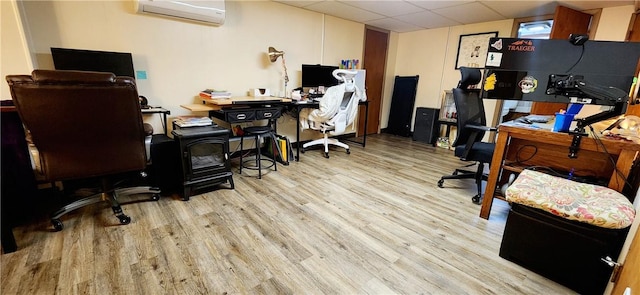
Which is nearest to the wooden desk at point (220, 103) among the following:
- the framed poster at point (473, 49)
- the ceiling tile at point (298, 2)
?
the ceiling tile at point (298, 2)

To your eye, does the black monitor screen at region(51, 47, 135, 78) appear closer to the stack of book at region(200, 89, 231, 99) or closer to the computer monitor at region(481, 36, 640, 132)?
the stack of book at region(200, 89, 231, 99)

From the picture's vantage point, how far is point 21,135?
1.81m

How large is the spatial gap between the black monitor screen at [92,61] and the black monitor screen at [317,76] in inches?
85.9

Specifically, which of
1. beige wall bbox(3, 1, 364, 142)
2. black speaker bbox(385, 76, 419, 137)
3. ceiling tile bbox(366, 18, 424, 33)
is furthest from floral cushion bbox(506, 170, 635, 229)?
black speaker bbox(385, 76, 419, 137)

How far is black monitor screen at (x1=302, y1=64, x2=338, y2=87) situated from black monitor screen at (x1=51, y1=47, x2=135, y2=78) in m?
2.18

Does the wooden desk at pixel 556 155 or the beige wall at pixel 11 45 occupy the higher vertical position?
the beige wall at pixel 11 45

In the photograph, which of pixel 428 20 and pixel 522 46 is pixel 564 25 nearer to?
pixel 428 20

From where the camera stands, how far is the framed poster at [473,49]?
4250 mm

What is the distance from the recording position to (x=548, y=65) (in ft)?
5.55

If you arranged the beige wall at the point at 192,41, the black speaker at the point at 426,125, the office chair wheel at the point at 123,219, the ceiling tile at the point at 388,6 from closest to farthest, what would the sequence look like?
the office chair wheel at the point at 123,219 → the beige wall at the point at 192,41 → the ceiling tile at the point at 388,6 → the black speaker at the point at 426,125

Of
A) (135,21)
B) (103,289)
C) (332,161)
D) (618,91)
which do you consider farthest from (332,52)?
(103,289)

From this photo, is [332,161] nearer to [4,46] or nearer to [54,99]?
[54,99]

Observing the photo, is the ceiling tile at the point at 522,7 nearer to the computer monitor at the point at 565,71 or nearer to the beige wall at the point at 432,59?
the beige wall at the point at 432,59

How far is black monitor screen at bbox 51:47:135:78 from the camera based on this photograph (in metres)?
2.18
